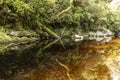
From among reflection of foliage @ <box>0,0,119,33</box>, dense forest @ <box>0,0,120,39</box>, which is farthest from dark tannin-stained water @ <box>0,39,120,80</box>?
reflection of foliage @ <box>0,0,119,33</box>

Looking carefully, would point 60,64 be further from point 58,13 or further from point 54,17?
point 58,13

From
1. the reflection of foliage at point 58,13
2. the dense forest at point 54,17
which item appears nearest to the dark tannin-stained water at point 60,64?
the dense forest at point 54,17

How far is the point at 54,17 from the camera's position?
A: 2958cm

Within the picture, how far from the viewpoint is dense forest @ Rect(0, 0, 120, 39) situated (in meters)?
26.6

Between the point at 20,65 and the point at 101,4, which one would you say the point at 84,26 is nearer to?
the point at 101,4

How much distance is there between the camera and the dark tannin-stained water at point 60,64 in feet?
43.6

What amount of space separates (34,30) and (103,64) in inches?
556

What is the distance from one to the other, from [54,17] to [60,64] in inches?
559

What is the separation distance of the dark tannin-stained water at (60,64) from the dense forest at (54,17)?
20.1 ft

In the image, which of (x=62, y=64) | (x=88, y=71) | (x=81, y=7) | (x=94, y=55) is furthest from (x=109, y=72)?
(x=81, y=7)

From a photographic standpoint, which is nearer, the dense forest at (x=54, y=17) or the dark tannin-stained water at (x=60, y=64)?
the dark tannin-stained water at (x=60, y=64)

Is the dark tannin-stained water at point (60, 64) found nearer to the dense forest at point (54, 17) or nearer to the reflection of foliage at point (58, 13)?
the dense forest at point (54, 17)

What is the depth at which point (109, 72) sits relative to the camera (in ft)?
46.7

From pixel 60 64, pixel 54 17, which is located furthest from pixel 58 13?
pixel 60 64
